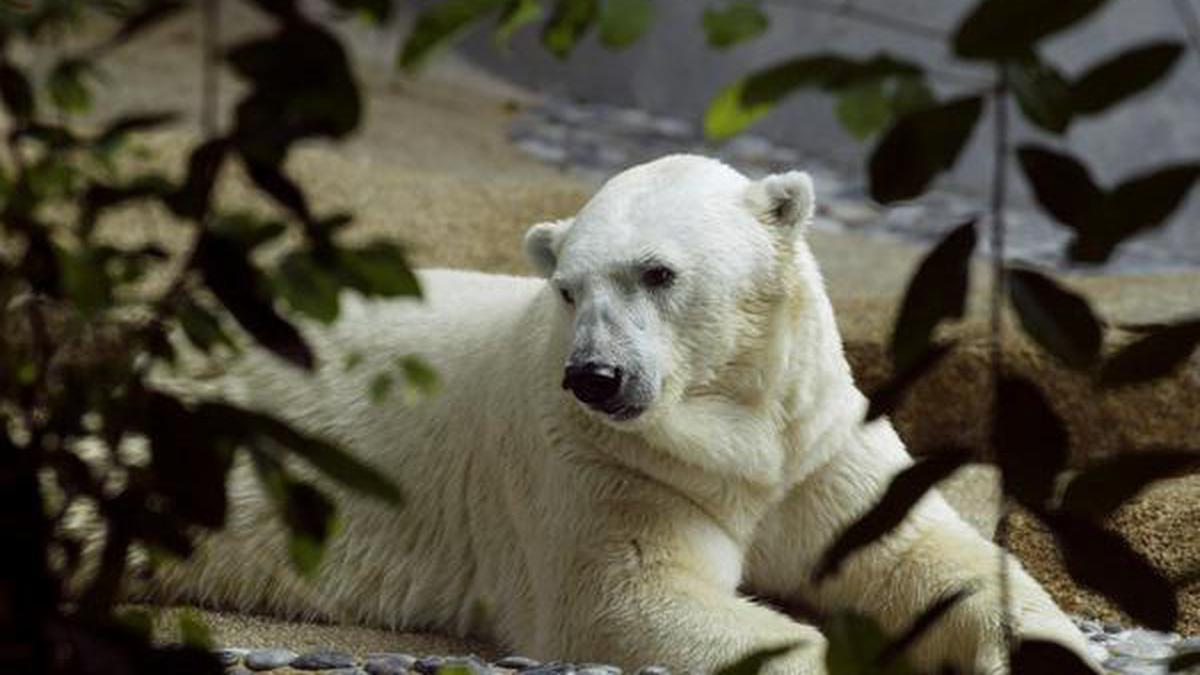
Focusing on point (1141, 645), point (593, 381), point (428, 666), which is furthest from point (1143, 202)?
point (1141, 645)

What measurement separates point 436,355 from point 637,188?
0.63 metres

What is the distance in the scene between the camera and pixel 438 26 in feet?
4.00

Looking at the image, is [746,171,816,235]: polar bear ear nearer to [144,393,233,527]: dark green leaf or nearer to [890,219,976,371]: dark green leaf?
[890,219,976,371]: dark green leaf

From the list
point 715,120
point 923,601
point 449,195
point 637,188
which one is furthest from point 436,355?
point 449,195

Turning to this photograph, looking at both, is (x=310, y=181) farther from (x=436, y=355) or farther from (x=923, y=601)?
(x=923, y=601)

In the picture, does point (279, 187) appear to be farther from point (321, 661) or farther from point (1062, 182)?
point (321, 661)

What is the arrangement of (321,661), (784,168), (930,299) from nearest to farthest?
(930,299), (321,661), (784,168)

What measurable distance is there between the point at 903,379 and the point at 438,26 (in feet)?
1.06

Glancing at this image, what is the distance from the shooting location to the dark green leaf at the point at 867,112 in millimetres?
1275

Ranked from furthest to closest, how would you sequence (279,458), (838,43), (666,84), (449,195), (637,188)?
1. (666,84)
2. (838,43)
3. (449,195)
4. (637,188)
5. (279,458)

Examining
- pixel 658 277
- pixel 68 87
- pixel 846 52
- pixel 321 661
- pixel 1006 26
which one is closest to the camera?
pixel 1006 26

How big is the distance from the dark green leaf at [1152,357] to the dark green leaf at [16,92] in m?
0.64

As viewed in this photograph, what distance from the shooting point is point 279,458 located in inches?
47.6

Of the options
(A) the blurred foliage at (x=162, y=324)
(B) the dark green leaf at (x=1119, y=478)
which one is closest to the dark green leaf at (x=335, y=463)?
(A) the blurred foliage at (x=162, y=324)
